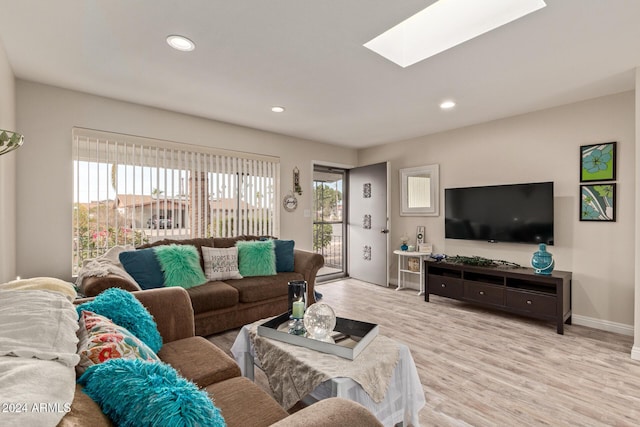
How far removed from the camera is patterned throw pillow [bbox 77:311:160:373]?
843 millimetres

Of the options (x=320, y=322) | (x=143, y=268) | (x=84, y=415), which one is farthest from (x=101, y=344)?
(x=143, y=268)

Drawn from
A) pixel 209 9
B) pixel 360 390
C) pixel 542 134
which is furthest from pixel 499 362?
pixel 209 9

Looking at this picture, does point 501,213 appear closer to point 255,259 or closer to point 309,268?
point 309,268

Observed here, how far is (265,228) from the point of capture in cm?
446

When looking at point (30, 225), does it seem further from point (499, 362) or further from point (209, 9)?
point (499, 362)

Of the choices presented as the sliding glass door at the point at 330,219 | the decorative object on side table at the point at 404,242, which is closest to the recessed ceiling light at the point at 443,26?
the decorative object on side table at the point at 404,242

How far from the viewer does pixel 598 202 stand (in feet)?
10.3

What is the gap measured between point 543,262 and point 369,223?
104 inches

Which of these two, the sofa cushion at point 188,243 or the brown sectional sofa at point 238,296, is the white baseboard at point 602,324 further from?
the sofa cushion at point 188,243

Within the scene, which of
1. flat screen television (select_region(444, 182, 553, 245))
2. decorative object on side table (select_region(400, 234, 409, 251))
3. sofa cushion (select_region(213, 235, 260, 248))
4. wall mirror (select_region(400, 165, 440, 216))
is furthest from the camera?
decorative object on side table (select_region(400, 234, 409, 251))

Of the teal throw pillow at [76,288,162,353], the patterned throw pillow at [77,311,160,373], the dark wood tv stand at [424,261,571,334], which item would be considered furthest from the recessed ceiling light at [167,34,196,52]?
the dark wood tv stand at [424,261,571,334]

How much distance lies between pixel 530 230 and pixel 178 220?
13.8ft

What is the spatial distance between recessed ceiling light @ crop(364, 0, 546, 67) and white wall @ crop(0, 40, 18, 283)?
2707mm

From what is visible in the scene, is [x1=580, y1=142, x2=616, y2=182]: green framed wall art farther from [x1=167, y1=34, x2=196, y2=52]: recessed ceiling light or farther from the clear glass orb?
[x1=167, y1=34, x2=196, y2=52]: recessed ceiling light
